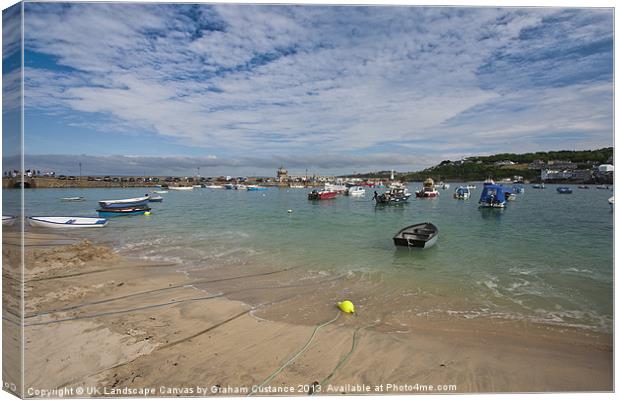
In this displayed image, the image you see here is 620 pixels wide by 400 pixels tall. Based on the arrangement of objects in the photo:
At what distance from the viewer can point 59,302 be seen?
534cm

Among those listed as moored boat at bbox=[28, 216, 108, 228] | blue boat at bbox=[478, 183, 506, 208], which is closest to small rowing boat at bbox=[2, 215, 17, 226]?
moored boat at bbox=[28, 216, 108, 228]

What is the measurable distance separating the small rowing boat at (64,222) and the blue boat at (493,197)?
25995 mm

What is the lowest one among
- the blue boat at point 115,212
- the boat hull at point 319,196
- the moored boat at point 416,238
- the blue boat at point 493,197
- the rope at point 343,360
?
the blue boat at point 115,212

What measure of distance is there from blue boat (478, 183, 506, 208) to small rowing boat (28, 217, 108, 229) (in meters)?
26.0

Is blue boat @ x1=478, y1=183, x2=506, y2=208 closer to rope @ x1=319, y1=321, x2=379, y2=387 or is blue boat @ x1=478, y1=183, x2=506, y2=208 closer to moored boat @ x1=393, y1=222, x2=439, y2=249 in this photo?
moored boat @ x1=393, y1=222, x2=439, y2=249

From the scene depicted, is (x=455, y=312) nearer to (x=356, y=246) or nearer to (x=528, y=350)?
(x=528, y=350)

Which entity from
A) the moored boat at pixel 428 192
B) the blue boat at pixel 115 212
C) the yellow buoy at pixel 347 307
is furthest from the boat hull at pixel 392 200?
the yellow buoy at pixel 347 307

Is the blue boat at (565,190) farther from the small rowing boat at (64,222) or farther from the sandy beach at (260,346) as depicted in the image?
the small rowing boat at (64,222)

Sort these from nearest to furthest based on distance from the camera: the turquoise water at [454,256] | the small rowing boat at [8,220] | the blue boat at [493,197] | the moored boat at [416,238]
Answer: the small rowing boat at [8,220] → the turquoise water at [454,256] → the moored boat at [416,238] → the blue boat at [493,197]

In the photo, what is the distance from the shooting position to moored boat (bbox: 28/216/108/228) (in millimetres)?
15188

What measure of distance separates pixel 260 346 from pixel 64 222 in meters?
16.0

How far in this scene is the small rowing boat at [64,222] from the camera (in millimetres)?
15188

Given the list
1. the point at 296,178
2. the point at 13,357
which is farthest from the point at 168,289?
the point at 296,178

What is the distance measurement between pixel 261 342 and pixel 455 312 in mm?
3461
